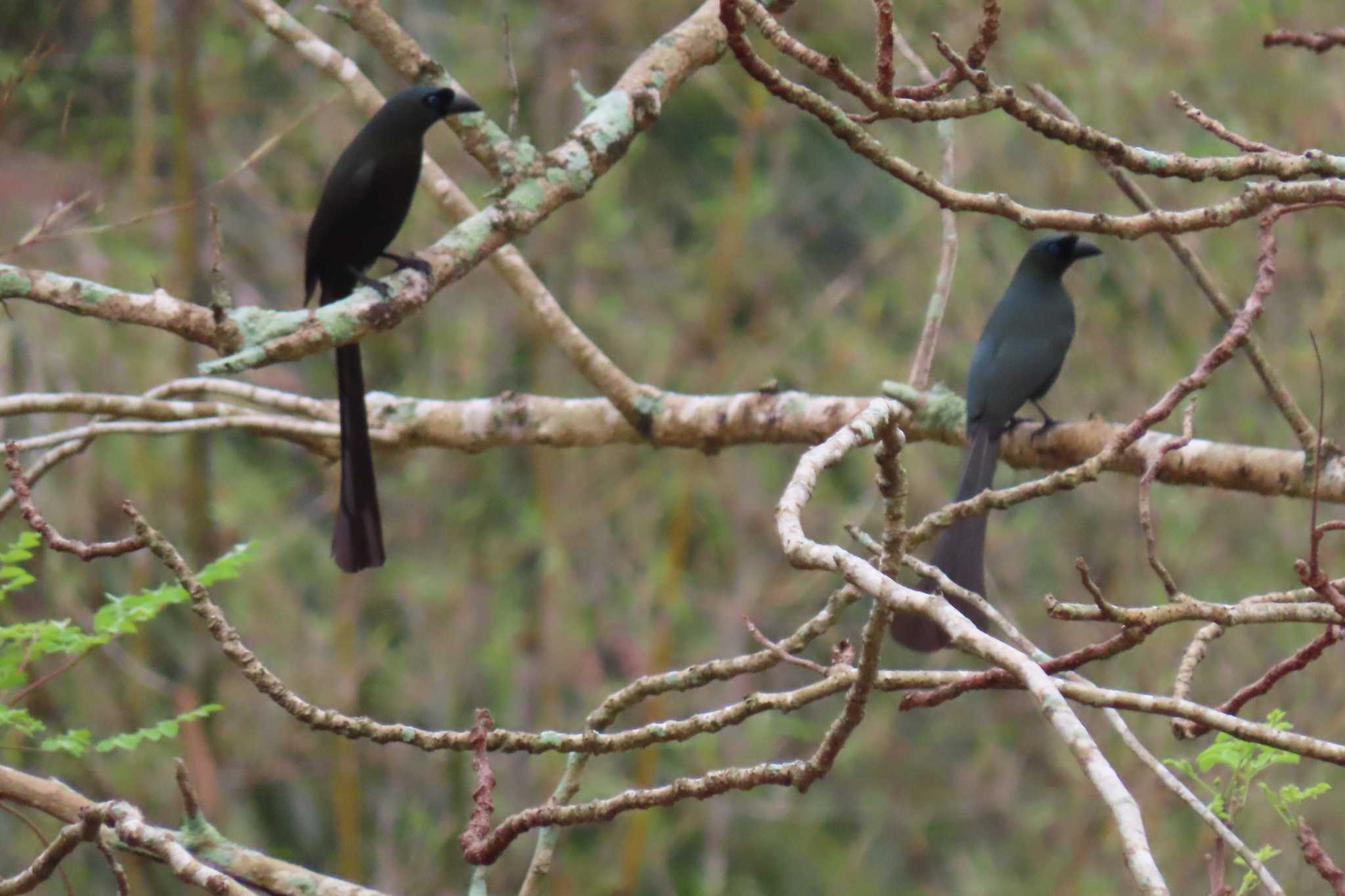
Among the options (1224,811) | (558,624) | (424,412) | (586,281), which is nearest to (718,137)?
(586,281)

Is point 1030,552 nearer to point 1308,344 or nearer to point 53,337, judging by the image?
point 1308,344

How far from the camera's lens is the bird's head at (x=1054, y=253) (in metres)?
4.77

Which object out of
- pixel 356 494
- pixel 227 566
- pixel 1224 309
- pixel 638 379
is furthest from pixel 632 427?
pixel 638 379

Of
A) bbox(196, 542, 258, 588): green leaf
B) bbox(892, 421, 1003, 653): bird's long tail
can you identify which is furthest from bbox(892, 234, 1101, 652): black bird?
bbox(196, 542, 258, 588): green leaf

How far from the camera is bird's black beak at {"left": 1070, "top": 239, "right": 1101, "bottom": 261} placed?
190 inches

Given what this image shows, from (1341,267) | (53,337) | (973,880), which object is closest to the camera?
(53,337)

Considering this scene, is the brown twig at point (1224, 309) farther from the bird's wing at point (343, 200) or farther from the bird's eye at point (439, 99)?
the bird's wing at point (343, 200)

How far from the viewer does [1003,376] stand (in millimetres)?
4133

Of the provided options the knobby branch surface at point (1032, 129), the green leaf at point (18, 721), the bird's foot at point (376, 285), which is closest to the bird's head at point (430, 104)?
the bird's foot at point (376, 285)

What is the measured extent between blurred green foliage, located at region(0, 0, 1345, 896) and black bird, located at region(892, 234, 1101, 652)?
6.94 feet

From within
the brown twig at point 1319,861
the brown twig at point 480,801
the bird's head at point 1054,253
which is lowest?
the brown twig at point 1319,861

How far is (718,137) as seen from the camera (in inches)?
279

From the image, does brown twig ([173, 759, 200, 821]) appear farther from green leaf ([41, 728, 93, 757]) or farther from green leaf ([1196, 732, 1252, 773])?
green leaf ([1196, 732, 1252, 773])

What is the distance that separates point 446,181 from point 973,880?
18.7 ft
